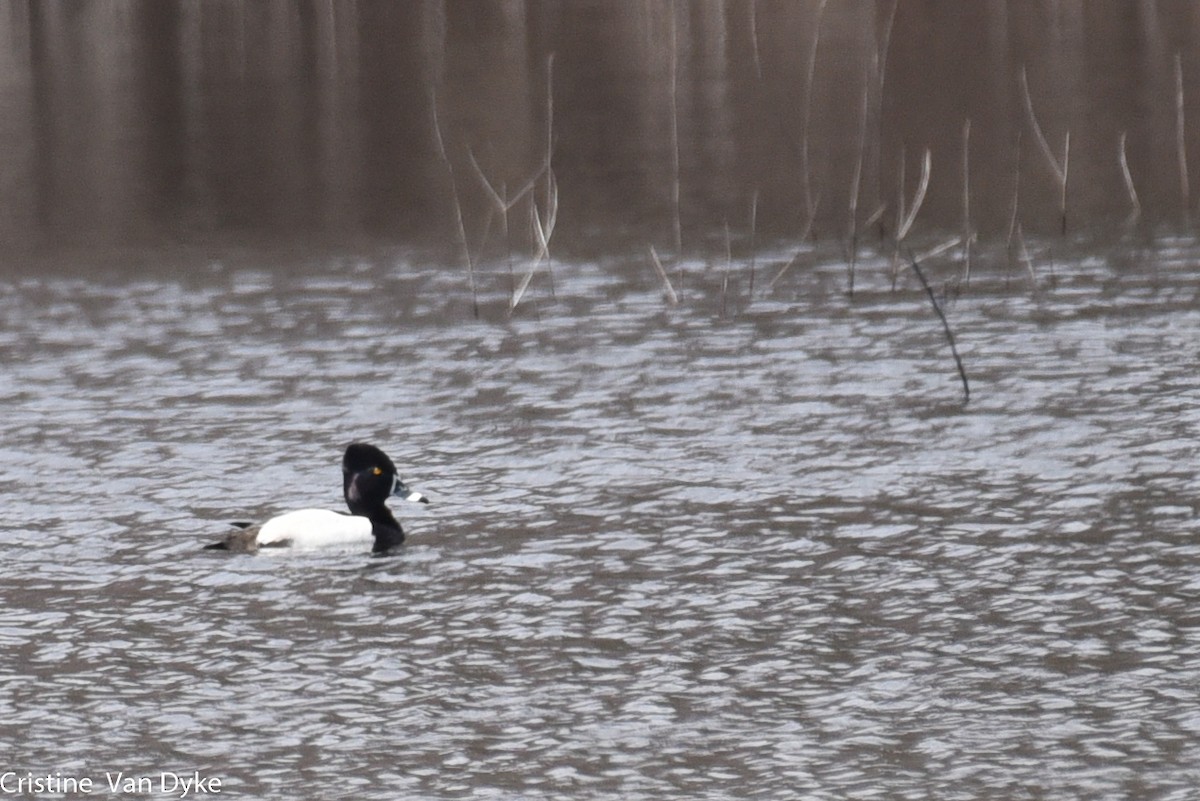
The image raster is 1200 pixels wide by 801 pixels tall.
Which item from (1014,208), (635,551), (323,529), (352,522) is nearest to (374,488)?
(352,522)

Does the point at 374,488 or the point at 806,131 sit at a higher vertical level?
the point at 806,131

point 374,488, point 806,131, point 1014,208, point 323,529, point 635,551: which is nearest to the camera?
point 635,551

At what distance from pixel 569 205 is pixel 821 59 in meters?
19.4

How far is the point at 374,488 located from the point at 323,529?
505mm

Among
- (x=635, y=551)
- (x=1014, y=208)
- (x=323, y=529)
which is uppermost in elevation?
(x=1014, y=208)

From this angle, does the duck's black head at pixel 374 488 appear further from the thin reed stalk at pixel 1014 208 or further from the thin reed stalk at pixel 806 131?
the thin reed stalk at pixel 1014 208

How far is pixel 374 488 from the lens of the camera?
16.7 m

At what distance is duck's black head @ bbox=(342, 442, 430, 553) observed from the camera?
16.6 meters

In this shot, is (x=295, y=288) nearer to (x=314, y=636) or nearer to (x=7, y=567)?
(x=7, y=567)

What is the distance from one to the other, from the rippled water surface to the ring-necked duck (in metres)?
0.17

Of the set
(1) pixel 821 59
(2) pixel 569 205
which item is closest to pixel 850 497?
(2) pixel 569 205

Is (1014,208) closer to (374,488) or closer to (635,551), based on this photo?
(635,551)

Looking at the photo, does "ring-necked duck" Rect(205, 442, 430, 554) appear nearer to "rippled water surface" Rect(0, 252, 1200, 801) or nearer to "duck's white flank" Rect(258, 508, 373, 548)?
"duck's white flank" Rect(258, 508, 373, 548)

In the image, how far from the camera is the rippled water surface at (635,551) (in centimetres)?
1204
